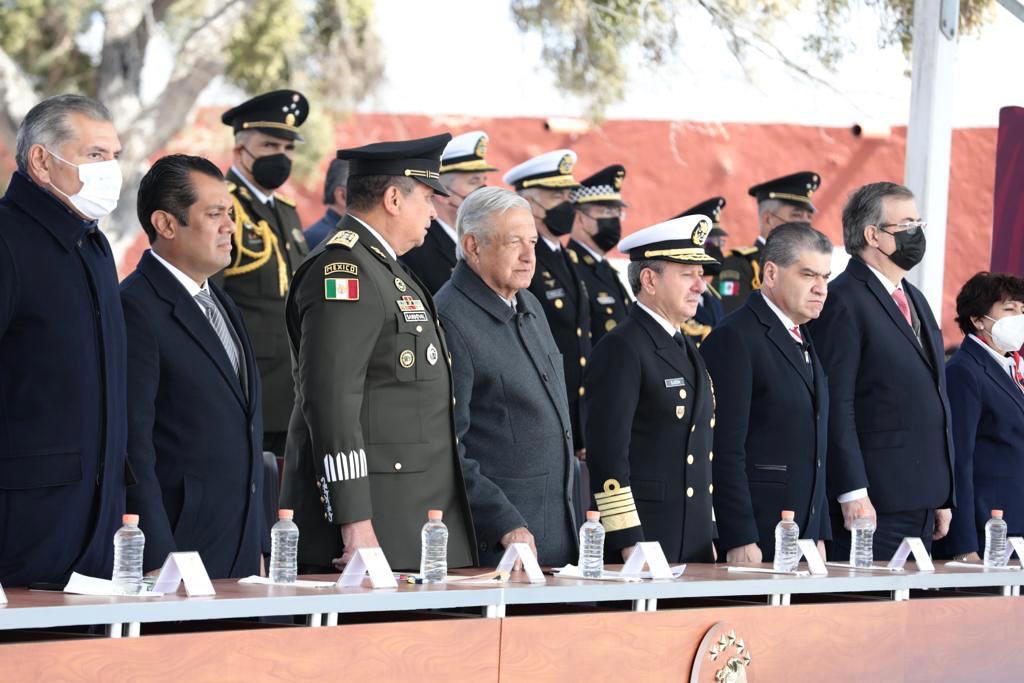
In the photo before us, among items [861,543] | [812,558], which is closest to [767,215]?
[861,543]

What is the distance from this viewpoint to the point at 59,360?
3076 mm

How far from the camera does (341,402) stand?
3.33 m

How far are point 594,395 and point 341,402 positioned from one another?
3.38 ft

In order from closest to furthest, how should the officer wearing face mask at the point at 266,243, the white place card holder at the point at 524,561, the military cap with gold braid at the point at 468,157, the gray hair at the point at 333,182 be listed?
the white place card holder at the point at 524,561 < the officer wearing face mask at the point at 266,243 < the military cap with gold braid at the point at 468,157 < the gray hair at the point at 333,182

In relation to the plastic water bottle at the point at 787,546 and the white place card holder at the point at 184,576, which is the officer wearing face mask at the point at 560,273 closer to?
the plastic water bottle at the point at 787,546

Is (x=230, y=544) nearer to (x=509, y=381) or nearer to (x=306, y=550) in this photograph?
(x=306, y=550)

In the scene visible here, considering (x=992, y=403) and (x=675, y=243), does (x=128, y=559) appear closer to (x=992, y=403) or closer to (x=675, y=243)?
(x=675, y=243)

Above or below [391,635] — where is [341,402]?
above

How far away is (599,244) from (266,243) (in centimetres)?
172

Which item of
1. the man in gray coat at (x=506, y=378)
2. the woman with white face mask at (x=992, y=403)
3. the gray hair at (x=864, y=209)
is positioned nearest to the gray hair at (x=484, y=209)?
the man in gray coat at (x=506, y=378)

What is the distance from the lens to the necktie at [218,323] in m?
3.50

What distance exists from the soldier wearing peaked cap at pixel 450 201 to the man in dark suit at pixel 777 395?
1.07 m

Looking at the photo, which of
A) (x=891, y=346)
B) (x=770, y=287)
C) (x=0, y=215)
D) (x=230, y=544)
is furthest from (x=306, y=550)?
(x=891, y=346)

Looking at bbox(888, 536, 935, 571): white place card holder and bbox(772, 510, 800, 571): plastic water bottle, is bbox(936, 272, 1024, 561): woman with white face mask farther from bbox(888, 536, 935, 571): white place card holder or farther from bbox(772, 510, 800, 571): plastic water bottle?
bbox(772, 510, 800, 571): plastic water bottle
